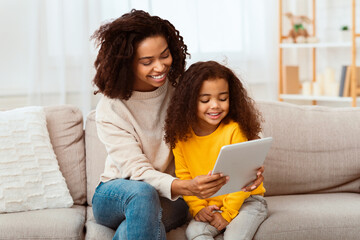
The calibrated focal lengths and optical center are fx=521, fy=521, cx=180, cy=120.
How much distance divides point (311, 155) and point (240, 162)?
0.68 m

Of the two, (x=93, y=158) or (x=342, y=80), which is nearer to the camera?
(x=93, y=158)

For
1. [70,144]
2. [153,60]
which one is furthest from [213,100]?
[70,144]

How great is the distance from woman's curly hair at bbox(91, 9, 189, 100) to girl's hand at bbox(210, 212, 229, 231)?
0.53 meters

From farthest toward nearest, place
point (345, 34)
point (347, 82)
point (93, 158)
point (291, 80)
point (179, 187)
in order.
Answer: point (291, 80) → point (345, 34) → point (347, 82) → point (93, 158) → point (179, 187)

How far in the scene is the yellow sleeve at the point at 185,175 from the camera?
1.80 m

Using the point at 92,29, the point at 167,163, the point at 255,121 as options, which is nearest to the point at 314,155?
the point at 255,121

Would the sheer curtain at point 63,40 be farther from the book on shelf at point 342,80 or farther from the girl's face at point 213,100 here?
the girl's face at point 213,100

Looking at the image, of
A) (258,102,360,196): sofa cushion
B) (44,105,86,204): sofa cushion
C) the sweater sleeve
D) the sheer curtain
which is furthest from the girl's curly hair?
the sheer curtain

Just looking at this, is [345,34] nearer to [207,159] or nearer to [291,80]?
[291,80]

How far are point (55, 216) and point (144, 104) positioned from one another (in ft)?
1.68

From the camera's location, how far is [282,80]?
155 inches

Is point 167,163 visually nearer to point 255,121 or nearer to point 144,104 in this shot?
point 144,104

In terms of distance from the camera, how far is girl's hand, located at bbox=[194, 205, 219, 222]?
175 cm

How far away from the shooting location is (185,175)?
1854 mm
